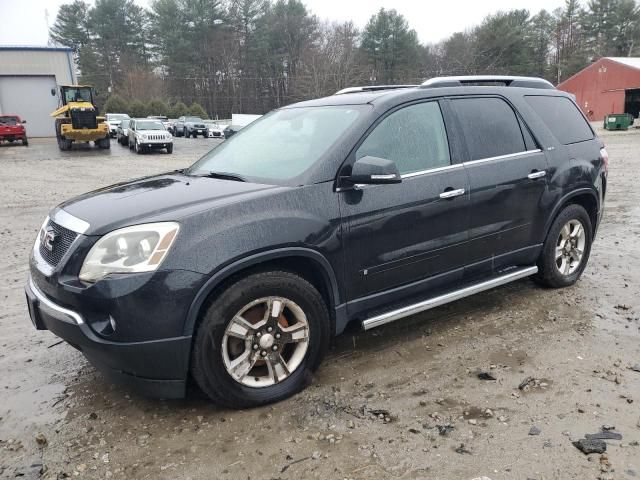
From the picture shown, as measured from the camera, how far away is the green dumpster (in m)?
33.3

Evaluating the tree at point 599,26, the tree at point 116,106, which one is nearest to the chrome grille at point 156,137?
the tree at point 116,106

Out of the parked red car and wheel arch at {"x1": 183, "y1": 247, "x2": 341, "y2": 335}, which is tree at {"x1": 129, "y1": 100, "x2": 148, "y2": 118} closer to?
the parked red car

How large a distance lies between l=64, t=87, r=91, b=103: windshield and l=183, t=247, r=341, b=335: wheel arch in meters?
27.3

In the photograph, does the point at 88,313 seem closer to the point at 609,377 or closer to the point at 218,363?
the point at 218,363

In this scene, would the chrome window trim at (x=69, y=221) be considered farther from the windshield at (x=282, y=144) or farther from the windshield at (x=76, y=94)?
the windshield at (x=76, y=94)

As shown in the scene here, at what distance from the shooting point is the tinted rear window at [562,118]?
4586 mm

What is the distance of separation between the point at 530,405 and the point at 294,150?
219 centimetres

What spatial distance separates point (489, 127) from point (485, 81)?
0.53 m

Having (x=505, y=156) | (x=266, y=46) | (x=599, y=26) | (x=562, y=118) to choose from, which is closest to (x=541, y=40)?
(x=599, y=26)

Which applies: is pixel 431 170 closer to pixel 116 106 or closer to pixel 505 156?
pixel 505 156

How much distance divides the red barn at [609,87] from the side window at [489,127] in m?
43.4

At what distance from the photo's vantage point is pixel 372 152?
136 inches

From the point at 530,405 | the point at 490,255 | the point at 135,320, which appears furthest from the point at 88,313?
the point at 490,255

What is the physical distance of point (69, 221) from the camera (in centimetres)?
299
